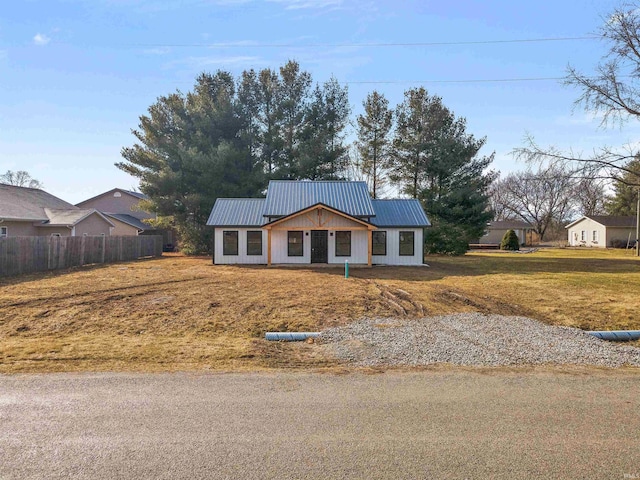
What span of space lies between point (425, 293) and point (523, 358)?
21.5 ft

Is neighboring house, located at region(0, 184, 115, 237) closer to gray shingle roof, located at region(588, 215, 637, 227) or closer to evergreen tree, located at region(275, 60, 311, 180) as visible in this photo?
evergreen tree, located at region(275, 60, 311, 180)

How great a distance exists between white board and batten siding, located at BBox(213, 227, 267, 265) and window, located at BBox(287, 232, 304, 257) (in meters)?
1.49

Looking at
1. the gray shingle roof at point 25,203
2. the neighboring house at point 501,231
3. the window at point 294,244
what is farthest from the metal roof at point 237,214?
the neighboring house at point 501,231

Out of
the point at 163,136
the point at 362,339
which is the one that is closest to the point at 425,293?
the point at 362,339

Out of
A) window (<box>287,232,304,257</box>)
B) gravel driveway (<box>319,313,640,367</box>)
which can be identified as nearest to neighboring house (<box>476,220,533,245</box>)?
window (<box>287,232,304,257</box>)

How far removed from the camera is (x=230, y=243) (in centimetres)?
2395

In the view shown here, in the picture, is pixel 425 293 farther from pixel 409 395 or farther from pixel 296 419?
pixel 296 419

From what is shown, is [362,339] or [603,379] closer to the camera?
[603,379]

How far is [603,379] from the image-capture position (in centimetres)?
550

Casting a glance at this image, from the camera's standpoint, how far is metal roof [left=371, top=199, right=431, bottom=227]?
77.6 ft

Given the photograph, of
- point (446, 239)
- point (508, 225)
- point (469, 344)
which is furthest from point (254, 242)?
point (508, 225)

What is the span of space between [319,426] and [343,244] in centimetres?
1931

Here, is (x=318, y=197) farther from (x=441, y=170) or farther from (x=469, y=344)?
(x=469, y=344)

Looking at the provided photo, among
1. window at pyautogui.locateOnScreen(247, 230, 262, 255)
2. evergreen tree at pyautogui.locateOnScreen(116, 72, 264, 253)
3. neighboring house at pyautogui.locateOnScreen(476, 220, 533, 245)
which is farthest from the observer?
neighboring house at pyautogui.locateOnScreen(476, 220, 533, 245)
